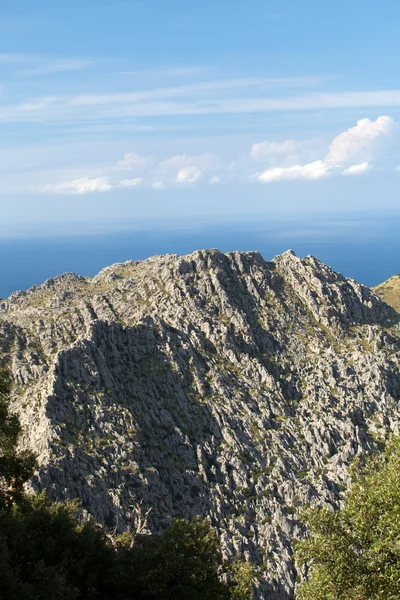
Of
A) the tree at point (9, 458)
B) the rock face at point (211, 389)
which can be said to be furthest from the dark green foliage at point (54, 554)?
the rock face at point (211, 389)

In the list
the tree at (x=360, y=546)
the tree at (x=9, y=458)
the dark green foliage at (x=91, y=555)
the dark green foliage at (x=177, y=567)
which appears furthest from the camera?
the dark green foliage at (x=177, y=567)

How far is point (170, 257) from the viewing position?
16300 cm

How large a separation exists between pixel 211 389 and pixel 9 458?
82119mm

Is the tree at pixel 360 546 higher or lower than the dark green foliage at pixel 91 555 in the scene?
higher

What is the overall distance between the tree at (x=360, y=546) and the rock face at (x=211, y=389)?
176 ft

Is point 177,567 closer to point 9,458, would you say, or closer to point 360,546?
point 360,546

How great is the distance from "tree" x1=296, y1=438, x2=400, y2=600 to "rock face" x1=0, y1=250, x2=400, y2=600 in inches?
2113

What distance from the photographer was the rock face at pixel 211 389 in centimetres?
9556

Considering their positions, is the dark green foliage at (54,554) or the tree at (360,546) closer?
the tree at (360,546)

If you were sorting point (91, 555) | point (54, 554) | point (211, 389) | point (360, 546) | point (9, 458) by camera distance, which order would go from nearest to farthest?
point (360, 546) → point (9, 458) → point (54, 554) → point (91, 555) → point (211, 389)

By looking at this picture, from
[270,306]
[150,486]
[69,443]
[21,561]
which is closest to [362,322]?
[270,306]

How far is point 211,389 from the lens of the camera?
122938mm

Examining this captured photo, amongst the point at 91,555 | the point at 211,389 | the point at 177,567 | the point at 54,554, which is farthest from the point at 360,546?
the point at 211,389

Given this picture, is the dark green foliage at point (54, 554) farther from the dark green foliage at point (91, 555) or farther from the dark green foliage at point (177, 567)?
the dark green foliage at point (177, 567)
